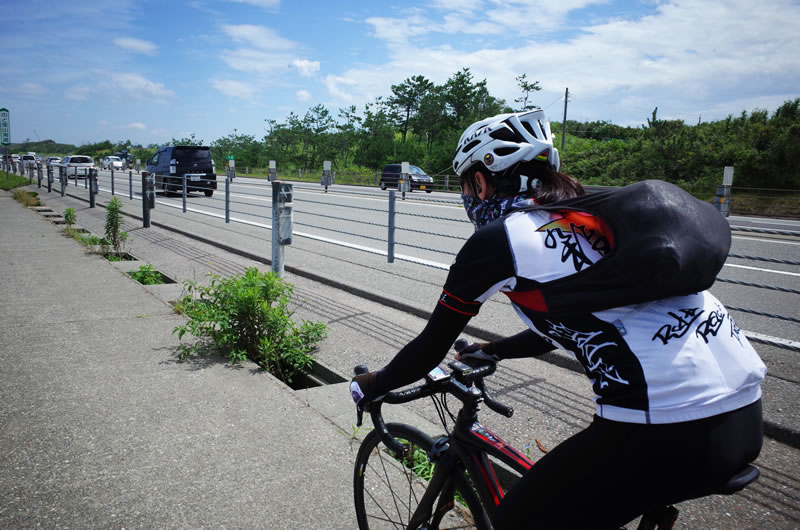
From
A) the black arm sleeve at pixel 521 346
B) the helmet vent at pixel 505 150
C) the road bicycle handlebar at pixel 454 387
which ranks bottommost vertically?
the road bicycle handlebar at pixel 454 387

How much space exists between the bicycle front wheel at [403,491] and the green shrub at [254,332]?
206cm

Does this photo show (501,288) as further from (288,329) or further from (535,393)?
(288,329)

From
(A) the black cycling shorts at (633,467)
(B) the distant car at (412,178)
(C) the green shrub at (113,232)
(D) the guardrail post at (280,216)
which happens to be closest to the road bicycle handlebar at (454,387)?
(A) the black cycling shorts at (633,467)

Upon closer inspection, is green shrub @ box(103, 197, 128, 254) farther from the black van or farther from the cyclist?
the black van

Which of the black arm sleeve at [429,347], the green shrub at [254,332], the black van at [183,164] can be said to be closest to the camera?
the black arm sleeve at [429,347]

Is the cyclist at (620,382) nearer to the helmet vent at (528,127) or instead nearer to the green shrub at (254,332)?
the helmet vent at (528,127)

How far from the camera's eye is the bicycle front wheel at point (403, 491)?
1979mm

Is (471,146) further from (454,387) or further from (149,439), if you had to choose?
(149,439)

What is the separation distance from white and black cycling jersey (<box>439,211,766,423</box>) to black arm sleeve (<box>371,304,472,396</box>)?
4 cm

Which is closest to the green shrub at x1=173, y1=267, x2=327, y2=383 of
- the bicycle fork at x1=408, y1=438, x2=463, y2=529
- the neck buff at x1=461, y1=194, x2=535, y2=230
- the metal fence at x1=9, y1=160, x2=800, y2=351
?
the metal fence at x1=9, y1=160, x2=800, y2=351

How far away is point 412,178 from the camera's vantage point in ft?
114

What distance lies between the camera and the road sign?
28750 mm

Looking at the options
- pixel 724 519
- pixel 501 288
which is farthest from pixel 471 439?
pixel 724 519

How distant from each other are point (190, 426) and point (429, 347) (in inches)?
97.3
